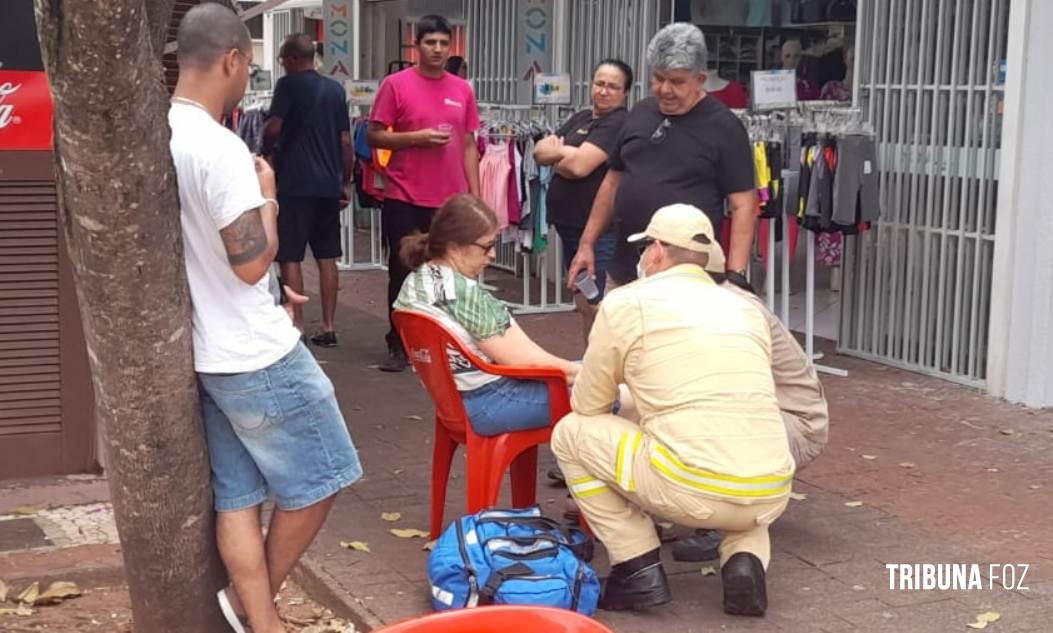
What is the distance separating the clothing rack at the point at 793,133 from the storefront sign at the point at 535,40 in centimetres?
323

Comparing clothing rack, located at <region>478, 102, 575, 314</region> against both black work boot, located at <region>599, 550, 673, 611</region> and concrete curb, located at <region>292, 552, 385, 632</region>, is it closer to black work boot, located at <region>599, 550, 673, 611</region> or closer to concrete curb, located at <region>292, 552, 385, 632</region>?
concrete curb, located at <region>292, 552, 385, 632</region>

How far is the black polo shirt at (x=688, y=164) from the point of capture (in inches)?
240

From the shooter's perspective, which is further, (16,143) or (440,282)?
(16,143)

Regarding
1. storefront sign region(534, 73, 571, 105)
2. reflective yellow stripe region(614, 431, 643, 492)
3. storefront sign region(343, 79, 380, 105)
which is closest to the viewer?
reflective yellow stripe region(614, 431, 643, 492)

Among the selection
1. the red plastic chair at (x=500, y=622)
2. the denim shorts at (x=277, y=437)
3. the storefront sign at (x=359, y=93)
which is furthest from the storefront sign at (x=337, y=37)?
the red plastic chair at (x=500, y=622)

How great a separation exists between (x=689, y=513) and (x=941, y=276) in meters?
4.42

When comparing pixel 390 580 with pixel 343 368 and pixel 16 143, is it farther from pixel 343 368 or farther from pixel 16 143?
pixel 343 368

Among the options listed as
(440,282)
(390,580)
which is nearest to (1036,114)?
(440,282)

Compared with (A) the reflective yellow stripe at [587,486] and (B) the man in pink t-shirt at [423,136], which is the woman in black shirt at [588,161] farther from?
(A) the reflective yellow stripe at [587,486]

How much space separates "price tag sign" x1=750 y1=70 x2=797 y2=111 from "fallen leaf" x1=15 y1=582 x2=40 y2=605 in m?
5.01

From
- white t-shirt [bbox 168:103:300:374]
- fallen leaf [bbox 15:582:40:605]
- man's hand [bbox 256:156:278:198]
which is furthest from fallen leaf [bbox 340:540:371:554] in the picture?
man's hand [bbox 256:156:278:198]

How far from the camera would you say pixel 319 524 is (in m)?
4.46

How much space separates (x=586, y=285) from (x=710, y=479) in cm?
197

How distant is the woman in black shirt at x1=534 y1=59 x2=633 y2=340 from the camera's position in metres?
6.78
